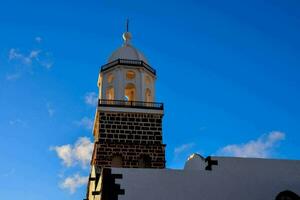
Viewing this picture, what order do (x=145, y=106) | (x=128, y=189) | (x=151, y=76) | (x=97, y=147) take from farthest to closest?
(x=151, y=76)
(x=145, y=106)
(x=97, y=147)
(x=128, y=189)

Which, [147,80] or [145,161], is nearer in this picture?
[145,161]

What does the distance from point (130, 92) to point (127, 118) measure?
9.69ft

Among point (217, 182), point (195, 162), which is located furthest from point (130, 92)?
point (217, 182)

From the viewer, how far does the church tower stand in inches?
984

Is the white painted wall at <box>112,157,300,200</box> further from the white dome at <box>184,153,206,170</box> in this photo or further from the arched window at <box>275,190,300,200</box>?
the white dome at <box>184,153,206,170</box>

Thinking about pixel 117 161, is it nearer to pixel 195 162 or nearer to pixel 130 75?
pixel 195 162

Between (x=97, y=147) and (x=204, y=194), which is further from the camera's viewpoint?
(x=97, y=147)

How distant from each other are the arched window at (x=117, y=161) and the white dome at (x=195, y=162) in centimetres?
436

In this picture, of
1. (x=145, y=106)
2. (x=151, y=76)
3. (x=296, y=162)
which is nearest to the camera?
(x=296, y=162)

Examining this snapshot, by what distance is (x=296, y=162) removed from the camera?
19.2 metres

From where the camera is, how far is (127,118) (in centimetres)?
2605

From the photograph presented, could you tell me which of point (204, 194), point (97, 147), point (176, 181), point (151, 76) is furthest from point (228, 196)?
point (151, 76)

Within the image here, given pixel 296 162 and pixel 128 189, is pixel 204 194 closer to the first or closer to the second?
pixel 128 189

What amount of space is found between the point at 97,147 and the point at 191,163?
19.7 ft
